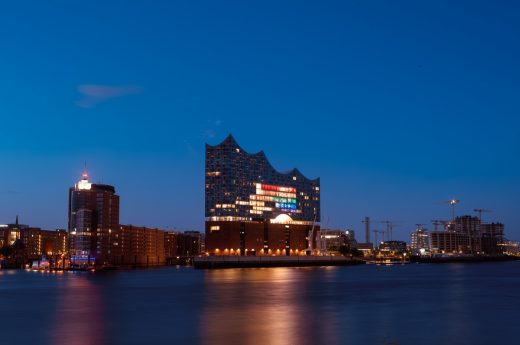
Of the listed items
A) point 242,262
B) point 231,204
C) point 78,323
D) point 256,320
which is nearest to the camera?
point 256,320

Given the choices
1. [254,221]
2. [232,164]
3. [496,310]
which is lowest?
[496,310]

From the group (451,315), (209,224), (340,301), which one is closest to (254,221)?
(209,224)

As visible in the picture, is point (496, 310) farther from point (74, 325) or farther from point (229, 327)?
Result: point (74, 325)

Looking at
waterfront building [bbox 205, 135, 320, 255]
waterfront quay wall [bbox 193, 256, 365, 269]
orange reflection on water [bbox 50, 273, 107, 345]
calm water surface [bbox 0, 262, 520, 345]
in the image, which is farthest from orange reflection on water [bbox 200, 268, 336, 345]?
waterfront building [bbox 205, 135, 320, 255]

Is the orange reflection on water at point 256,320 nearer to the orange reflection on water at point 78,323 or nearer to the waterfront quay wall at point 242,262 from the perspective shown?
the orange reflection on water at point 78,323

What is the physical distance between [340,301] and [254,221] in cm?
14275

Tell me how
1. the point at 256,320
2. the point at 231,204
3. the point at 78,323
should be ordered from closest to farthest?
1. the point at 256,320
2. the point at 78,323
3. the point at 231,204

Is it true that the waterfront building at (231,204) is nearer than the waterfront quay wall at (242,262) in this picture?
No

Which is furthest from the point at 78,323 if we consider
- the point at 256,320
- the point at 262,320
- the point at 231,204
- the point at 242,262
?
the point at 231,204

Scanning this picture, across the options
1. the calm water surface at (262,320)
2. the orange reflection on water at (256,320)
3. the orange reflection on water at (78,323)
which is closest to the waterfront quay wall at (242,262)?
the calm water surface at (262,320)

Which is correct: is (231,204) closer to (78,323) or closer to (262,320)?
(78,323)

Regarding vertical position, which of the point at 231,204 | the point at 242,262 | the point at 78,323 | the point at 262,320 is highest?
the point at 231,204

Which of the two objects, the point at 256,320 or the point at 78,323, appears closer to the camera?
the point at 256,320

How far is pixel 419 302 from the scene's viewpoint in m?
52.4
